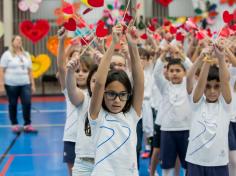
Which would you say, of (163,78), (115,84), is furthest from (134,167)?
(163,78)

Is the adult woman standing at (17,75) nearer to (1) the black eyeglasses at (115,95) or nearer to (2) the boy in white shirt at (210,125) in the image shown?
(2) the boy in white shirt at (210,125)

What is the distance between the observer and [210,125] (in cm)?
283

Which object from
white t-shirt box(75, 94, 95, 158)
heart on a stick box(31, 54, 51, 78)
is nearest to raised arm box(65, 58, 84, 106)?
white t-shirt box(75, 94, 95, 158)

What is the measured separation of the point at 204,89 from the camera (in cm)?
291

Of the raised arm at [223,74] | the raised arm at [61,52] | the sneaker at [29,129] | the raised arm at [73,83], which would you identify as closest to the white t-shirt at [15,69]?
the sneaker at [29,129]

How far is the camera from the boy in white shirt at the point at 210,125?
2799mm

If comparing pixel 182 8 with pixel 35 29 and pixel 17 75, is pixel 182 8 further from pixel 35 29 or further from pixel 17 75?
pixel 35 29

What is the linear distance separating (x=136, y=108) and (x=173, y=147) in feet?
4.65

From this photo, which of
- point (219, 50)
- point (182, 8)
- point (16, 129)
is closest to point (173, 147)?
point (219, 50)

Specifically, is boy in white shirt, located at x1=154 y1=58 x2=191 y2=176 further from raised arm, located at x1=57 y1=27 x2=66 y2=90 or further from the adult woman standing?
the adult woman standing

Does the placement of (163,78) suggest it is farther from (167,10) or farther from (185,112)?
(167,10)

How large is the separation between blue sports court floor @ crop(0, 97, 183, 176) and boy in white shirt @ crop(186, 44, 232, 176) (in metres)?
1.75

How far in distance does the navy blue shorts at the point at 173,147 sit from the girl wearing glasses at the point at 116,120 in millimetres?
1414

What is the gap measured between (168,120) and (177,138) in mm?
173
